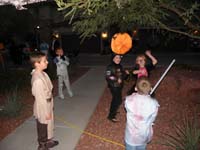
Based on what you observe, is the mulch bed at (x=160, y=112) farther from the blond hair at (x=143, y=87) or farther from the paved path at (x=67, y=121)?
the blond hair at (x=143, y=87)

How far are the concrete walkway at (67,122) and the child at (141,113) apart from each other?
2.07 meters

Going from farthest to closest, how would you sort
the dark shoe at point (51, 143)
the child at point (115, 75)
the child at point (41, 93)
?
the child at point (115, 75) → the dark shoe at point (51, 143) → the child at point (41, 93)

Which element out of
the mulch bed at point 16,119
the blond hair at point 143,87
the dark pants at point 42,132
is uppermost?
the blond hair at point 143,87

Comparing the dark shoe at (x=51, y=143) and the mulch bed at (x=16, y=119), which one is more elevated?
the dark shoe at (x=51, y=143)

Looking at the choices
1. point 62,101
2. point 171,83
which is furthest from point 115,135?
point 171,83

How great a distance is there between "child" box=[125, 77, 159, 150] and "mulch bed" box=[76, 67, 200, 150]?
176cm

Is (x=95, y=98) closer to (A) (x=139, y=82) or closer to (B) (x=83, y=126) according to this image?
(B) (x=83, y=126)

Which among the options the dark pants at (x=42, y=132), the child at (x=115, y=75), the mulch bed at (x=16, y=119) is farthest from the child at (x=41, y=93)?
the child at (x=115, y=75)

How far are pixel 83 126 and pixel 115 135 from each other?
933 millimetres

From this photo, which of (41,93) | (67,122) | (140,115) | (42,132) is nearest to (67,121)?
(67,122)

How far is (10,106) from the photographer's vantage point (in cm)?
792

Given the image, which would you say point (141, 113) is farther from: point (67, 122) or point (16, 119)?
point (16, 119)

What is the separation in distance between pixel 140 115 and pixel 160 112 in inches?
161

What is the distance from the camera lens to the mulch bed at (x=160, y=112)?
610cm
